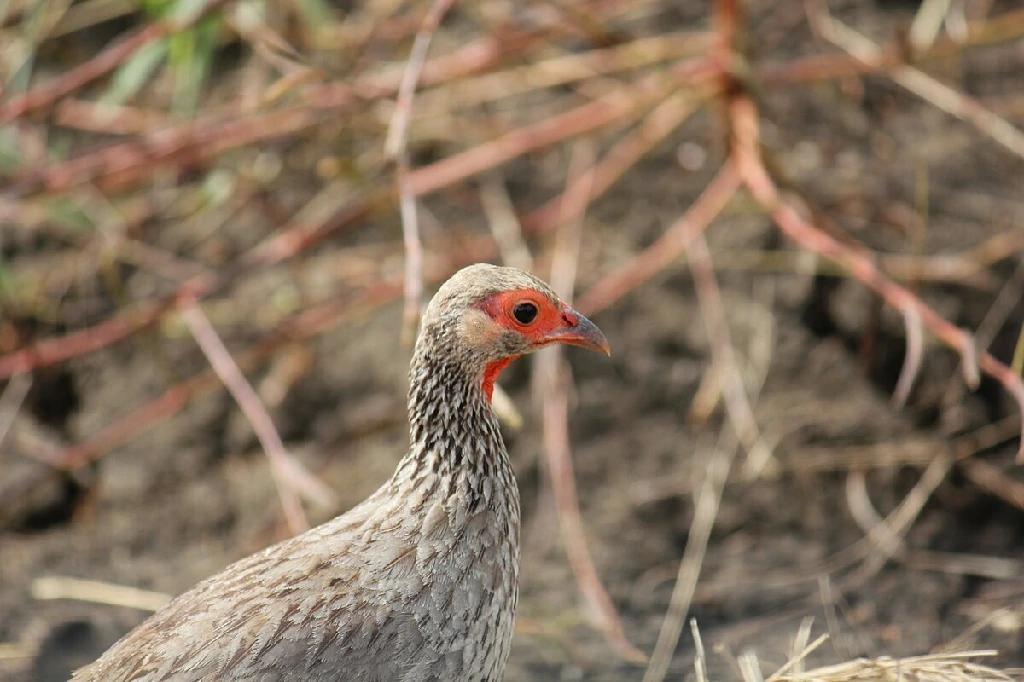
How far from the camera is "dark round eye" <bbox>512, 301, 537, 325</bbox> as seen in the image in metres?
3.02

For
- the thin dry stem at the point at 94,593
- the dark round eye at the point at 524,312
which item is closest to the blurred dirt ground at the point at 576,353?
the thin dry stem at the point at 94,593

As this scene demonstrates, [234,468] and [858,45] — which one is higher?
[858,45]

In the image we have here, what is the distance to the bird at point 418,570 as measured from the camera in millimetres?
2787

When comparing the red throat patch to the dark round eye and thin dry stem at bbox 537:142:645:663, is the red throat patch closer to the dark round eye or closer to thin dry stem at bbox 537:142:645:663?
the dark round eye

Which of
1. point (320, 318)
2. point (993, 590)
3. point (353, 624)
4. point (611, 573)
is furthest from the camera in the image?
point (320, 318)

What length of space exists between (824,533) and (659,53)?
2.09m

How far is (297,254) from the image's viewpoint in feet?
18.0

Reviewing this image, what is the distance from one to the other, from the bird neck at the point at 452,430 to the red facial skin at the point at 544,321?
0.50 feet

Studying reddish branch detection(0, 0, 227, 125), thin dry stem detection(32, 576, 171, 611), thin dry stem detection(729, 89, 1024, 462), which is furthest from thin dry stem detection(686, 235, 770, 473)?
thin dry stem detection(32, 576, 171, 611)

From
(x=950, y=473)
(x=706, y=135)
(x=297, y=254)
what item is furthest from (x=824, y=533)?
(x=297, y=254)

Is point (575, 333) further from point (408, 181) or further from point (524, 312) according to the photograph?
point (408, 181)

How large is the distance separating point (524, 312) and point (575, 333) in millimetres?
139

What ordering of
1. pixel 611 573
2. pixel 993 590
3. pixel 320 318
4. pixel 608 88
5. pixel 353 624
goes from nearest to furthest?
pixel 353 624
pixel 993 590
pixel 611 573
pixel 320 318
pixel 608 88

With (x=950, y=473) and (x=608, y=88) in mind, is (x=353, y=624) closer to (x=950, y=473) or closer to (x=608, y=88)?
(x=950, y=473)
